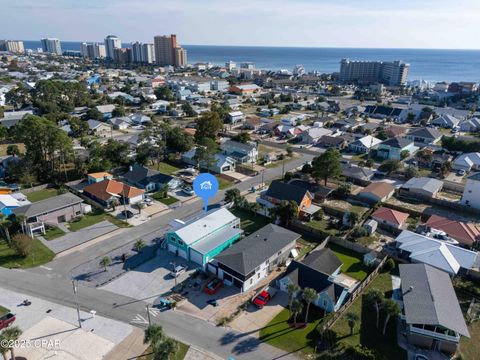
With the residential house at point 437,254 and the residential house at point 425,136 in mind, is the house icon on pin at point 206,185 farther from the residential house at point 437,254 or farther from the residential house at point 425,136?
the residential house at point 425,136

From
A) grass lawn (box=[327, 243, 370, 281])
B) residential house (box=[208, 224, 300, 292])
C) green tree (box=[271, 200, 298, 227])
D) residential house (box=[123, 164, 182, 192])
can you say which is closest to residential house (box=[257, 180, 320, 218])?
green tree (box=[271, 200, 298, 227])

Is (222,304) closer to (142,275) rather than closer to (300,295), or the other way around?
(300,295)

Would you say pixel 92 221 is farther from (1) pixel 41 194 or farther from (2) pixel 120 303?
(2) pixel 120 303

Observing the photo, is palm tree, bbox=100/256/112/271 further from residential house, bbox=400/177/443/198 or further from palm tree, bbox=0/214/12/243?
residential house, bbox=400/177/443/198

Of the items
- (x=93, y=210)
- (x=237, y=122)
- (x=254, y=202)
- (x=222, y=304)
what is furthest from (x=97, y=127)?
(x=222, y=304)

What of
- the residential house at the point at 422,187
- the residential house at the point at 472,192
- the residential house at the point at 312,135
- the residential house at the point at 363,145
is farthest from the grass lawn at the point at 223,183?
the residential house at the point at 472,192

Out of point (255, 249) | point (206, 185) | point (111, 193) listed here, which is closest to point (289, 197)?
point (206, 185)
